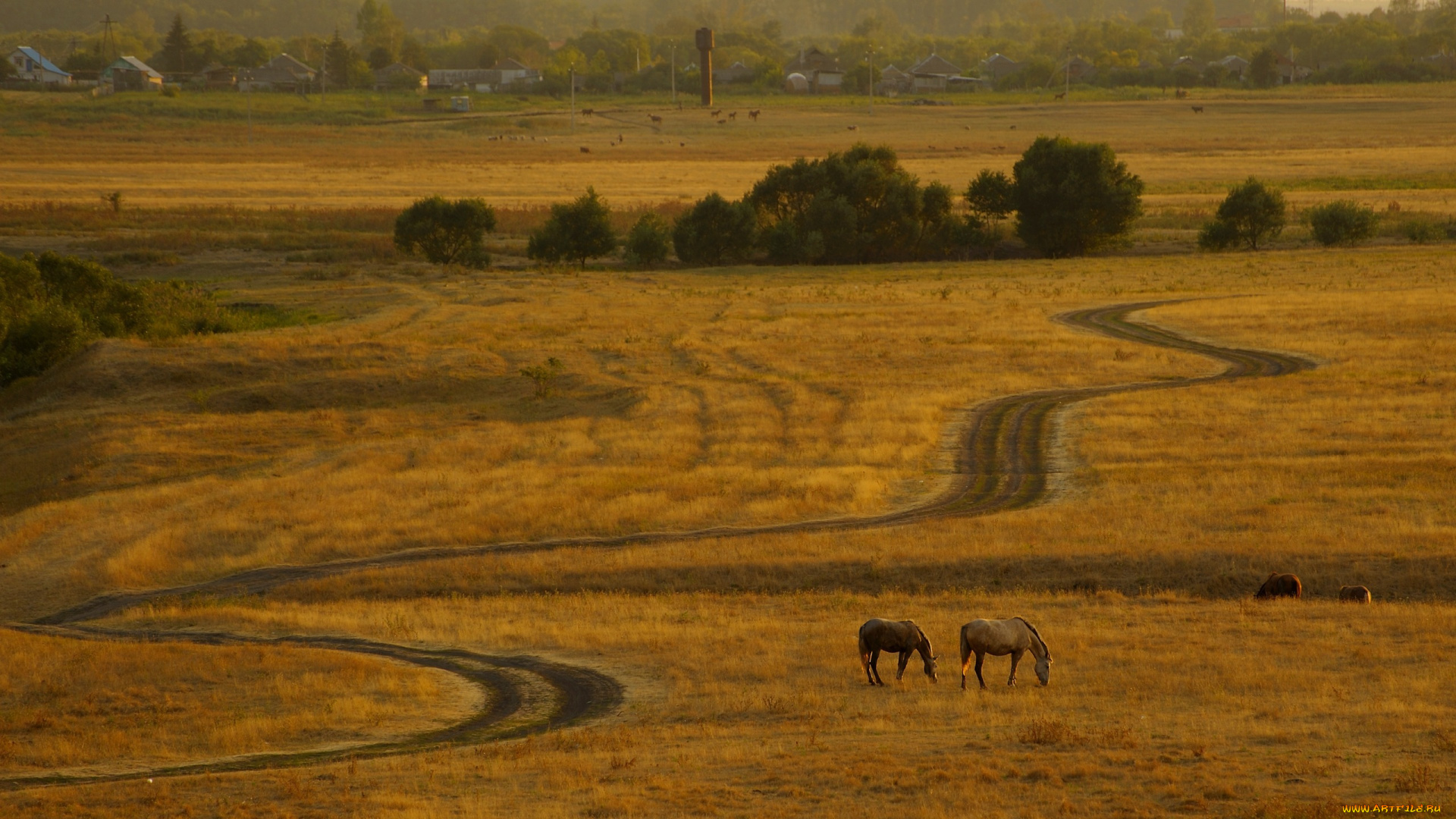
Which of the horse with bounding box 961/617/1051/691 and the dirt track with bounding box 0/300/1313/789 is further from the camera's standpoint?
the horse with bounding box 961/617/1051/691

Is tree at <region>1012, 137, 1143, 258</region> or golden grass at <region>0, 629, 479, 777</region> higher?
tree at <region>1012, 137, 1143, 258</region>

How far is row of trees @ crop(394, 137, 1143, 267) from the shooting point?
96188mm

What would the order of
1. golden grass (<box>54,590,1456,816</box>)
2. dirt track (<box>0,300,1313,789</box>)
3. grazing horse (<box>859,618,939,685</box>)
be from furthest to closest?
grazing horse (<box>859,618,939,685</box>)
dirt track (<box>0,300,1313,789</box>)
golden grass (<box>54,590,1456,816</box>)

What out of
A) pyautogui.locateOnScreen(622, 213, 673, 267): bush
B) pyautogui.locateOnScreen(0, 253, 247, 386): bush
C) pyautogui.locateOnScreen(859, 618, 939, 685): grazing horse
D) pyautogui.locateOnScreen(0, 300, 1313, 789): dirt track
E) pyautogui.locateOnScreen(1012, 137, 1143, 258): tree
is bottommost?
pyautogui.locateOnScreen(0, 300, 1313, 789): dirt track

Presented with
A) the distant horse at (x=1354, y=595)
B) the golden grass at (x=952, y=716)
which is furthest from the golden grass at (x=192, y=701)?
the distant horse at (x=1354, y=595)

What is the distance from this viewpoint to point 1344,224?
98.5 meters

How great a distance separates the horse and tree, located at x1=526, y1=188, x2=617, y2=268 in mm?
73590

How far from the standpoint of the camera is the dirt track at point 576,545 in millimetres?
21500

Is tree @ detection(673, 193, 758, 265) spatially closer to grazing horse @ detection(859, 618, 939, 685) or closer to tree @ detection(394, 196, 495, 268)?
tree @ detection(394, 196, 495, 268)

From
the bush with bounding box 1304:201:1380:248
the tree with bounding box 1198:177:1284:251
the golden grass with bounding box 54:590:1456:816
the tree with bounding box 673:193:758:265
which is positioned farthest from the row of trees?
the golden grass with bounding box 54:590:1456:816

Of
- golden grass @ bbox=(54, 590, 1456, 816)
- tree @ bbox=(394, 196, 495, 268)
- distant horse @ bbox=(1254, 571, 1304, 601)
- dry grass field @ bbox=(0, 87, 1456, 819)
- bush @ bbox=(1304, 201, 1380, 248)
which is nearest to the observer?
golden grass @ bbox=(54, 590, 1456, 816)

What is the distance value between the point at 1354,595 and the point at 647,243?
7106 centimetres

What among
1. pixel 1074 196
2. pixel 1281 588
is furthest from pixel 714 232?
pixel 1281 588

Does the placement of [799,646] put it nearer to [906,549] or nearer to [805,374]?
[906,549]
